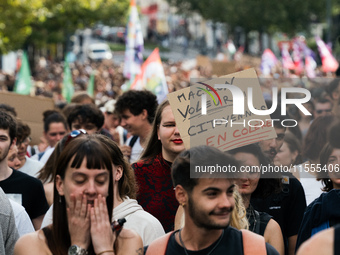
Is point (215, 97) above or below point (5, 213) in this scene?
above

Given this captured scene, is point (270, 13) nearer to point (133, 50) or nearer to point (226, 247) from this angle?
point (133, 50)

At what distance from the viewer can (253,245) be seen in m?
3.79

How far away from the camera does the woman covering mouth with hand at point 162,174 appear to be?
17.1 feet

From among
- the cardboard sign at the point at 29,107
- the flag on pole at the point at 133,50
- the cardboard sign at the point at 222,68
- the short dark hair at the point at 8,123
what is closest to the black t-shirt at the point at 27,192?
the short dark hair at the point at 8,123

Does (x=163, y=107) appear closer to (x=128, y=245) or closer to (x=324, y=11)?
(x=128, y=245)

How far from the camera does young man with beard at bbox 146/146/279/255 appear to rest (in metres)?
3.76

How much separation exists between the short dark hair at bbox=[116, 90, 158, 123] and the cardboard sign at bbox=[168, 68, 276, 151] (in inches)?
86.3

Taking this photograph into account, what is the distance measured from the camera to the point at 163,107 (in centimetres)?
564

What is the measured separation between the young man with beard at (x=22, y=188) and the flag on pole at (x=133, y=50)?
7.15 meters

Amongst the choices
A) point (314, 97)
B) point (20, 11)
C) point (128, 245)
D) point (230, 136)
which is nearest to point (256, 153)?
point (230, 136)

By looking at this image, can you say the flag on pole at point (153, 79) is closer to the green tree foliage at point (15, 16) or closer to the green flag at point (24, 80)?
the green flag at point (24, 80)

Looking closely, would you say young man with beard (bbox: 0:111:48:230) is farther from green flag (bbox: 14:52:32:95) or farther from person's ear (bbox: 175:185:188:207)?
green flag (bbox: 14:52:32:95)

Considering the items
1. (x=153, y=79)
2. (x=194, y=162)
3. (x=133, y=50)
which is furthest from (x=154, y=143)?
(x=133, y=50)

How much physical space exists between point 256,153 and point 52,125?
4035mm
